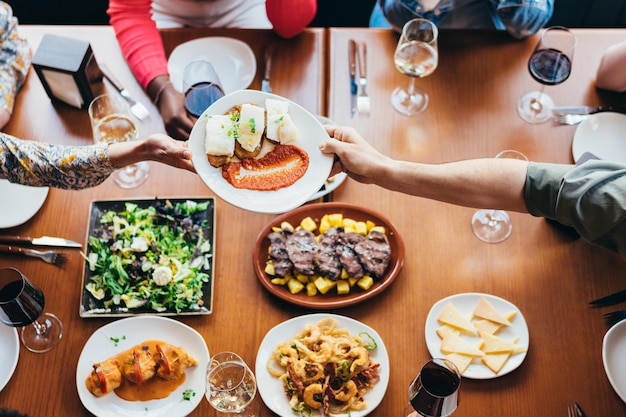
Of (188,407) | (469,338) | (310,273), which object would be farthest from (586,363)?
(188,407)

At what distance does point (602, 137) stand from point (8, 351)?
82.9 inches

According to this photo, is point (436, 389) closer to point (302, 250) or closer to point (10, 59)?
point (302, 250)

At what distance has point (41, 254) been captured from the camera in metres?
1.94

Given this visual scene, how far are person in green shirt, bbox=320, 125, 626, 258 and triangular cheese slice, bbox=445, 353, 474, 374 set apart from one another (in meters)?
0.46

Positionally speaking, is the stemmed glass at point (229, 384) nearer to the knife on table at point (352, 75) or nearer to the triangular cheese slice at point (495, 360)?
the triangular cheese slice at point (495, 360)

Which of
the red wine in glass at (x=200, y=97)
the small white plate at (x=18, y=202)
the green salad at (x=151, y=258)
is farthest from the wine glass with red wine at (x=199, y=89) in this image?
the small white plate at (x=18, y=202)

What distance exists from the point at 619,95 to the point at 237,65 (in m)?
1.45

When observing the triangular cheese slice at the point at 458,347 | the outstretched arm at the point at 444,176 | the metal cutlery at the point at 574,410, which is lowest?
the metal cutlery at the point at 574,410

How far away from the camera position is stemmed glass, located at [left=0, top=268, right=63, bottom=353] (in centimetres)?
164

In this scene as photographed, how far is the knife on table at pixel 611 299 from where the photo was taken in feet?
5.98

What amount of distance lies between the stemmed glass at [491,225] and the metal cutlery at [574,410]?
0.55m

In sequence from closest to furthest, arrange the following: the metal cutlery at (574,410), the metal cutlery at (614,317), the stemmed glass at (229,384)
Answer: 1. the stemmed glass at (229,384)
2. the metal cutlery at (574,410)
3. the metal cutlery at (614,317)

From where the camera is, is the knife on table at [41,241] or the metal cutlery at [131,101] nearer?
the knife on table at [41,241]

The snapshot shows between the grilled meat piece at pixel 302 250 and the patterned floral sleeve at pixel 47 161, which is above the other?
the patterned floral sleeve at pixel 47 161
